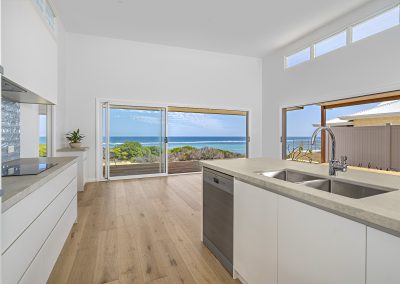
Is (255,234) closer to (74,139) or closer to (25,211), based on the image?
(25,211)

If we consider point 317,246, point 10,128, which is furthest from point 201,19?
point 317,246

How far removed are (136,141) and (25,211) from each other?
15.1 ft

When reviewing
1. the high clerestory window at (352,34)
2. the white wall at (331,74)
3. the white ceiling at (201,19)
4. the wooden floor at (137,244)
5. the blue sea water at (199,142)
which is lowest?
the wooden floor at (137,244)

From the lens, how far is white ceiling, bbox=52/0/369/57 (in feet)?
12.9

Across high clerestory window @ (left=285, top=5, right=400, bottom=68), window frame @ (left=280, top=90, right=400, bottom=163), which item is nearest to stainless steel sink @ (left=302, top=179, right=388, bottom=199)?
window frame @ (left=280, top=90, right=400, bottom=163)

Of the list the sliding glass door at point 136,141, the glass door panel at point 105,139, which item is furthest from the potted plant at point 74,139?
the sliding glass door at point 136,141

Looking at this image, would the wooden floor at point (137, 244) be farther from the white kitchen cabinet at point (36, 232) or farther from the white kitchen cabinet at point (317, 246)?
the white kitchen cabinet at point (317, 246)

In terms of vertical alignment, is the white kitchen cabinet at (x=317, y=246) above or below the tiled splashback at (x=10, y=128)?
below

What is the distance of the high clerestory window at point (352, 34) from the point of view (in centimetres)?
370

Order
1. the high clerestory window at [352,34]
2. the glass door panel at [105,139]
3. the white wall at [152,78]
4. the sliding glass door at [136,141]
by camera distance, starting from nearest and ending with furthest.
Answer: the high clerestory window at [352,34] → the white wall at [152,78] → the glass door panel at [105,139] → the sliding glass door at [136,141]

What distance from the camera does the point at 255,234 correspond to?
1.35m

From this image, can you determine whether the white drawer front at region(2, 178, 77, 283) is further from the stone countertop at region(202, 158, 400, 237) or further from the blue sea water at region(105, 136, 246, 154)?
the blue sea water at region(105, 136, 246, 154)

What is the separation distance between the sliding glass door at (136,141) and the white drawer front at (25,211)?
3.71 m

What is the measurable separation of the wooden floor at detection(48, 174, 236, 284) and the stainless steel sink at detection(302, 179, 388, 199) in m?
1.00
